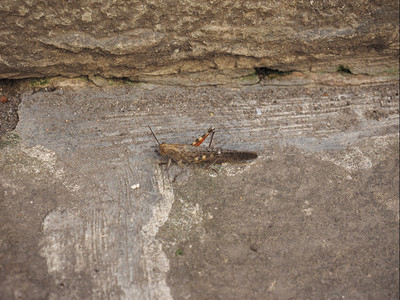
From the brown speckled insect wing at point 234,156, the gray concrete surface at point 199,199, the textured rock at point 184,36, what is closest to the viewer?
the gray concrete surface at point 199,199

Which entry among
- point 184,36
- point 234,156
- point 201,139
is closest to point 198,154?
point 201,139

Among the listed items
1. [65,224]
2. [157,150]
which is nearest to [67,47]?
[157,150]

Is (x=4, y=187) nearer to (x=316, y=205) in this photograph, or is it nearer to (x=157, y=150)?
(x=157, y=150)

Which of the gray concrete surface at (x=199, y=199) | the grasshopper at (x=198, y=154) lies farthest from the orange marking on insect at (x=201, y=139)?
the gray concrete surface at (x=199, y=199)

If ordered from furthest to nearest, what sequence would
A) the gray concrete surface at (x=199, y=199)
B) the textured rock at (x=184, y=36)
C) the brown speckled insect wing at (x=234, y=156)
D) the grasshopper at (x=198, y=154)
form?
the brown speckled insect wing at (x=234, y=156)
the grasshopper at (x=198, y=154)
the textured rock at (x=184, y=36)
the gray concrete surface at (x=199, y=199)

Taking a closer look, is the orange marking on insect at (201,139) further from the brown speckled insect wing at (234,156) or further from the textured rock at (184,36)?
the textured rock at (184,36)

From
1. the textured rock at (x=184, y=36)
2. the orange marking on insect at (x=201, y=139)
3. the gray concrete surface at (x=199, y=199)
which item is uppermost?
the textured rock at (x=184, y=36)

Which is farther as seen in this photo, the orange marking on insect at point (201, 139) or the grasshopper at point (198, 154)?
the orange marking on insect at point (201, 139)

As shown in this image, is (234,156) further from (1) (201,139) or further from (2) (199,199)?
(2) (199,199)
